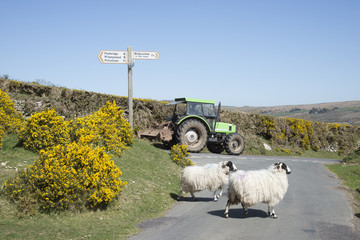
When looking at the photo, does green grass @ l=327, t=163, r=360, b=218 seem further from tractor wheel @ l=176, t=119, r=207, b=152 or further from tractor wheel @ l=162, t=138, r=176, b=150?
tractor wheel @ l=162, t=138, r=176, b=150

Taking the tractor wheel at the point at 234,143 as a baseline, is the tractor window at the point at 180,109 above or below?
above

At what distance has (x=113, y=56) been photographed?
46.8 ft

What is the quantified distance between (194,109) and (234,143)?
376cm

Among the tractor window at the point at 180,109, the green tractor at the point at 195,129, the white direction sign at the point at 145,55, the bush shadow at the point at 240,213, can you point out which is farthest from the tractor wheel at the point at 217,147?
the bush shadow at the point at 240,213

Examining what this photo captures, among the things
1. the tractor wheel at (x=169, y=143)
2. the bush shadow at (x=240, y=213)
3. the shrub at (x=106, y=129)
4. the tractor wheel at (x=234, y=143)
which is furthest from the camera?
the tractor wheel at (x=234, y=143)

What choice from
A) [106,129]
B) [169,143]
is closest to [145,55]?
[106,129]

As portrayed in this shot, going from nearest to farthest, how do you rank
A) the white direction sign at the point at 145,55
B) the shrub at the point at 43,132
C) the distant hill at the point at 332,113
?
the shrub at the point at 43,132 → the white direction sign at the point at 145,55 → the distant hill at the point at 332,113

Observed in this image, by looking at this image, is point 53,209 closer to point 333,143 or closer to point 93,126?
point 93,126

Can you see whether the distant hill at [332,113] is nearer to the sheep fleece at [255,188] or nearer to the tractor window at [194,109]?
the tractor window at [194,109]

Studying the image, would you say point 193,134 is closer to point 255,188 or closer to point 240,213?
point 240,213

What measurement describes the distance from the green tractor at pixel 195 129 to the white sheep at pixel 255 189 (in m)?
9.92

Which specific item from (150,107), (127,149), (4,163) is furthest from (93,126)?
(150,107)

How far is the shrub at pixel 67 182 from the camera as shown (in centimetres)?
792

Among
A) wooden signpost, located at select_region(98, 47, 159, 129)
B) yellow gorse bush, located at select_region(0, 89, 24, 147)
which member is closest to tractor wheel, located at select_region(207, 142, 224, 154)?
wooden signpost, located at select_region(98, 47, 159, 129)
